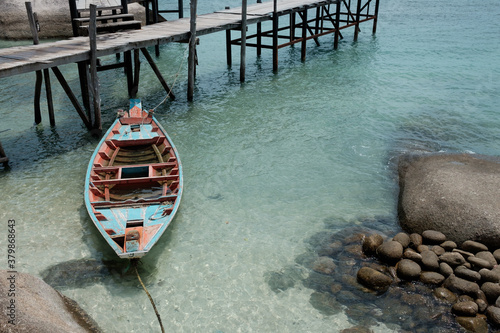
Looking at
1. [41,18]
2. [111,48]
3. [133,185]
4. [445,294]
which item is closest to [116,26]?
[111,48]

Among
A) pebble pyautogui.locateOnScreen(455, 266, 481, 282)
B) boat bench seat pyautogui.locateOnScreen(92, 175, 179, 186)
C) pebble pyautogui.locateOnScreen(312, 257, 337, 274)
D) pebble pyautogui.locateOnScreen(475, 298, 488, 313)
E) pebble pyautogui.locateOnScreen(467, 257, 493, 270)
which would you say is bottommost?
pebble pyautogui.locateOnScreen(312, 257, 337, 274)

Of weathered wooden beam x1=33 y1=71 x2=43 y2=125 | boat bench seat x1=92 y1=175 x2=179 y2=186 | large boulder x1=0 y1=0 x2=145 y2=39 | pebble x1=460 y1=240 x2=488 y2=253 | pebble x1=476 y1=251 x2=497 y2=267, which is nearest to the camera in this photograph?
pebble x1=476 y1=251 x2=497 y2=267

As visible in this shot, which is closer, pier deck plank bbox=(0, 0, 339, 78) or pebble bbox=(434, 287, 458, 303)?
pebble bbox=(434, 287, 458, 303)

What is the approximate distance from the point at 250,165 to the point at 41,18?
2128 centimetres

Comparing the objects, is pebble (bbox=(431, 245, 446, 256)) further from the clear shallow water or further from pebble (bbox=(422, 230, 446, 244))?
the clear shallow water

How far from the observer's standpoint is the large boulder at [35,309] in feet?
15.6

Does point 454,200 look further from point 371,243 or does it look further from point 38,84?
point 38,84

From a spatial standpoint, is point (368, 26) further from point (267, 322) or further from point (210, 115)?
point (267, 322)

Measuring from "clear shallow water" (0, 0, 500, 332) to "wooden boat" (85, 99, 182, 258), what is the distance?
0.66 meters

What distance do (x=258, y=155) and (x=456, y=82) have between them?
37.1 ft

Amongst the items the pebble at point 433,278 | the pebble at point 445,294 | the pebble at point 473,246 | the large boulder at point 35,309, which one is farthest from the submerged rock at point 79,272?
the pebble at point 473,246

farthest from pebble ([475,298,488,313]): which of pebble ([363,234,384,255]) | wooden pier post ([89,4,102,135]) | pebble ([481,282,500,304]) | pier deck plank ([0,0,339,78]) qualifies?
pier deck plank ([0,0,339,78])

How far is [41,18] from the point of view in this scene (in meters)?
26.5

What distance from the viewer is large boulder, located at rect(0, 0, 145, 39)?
2584 centimetres
